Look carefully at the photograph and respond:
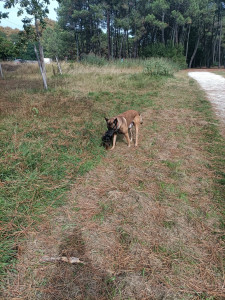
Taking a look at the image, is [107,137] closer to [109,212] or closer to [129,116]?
[129,116]

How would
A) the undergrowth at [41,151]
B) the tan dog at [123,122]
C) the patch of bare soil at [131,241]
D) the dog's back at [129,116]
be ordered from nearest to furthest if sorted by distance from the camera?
the patch of bare soil at [131,241], the undergrowth at [41,151], the tan dog at [123,122], the dog's back at [129,116]

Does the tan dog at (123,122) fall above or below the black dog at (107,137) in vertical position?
above

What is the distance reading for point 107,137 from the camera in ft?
12.1

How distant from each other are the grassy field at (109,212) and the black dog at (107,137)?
0.19 meters

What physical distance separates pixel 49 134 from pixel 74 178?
1.73 m

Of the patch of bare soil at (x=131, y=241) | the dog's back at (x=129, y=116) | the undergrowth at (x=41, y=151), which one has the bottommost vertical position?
the patch of bare soil at (x=131, y=241)

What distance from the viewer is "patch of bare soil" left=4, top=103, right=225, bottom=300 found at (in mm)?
1500

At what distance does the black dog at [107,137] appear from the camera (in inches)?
143

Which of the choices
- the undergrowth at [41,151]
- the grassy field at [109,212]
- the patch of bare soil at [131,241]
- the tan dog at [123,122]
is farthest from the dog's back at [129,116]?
the patch of bare soil at [131,241]

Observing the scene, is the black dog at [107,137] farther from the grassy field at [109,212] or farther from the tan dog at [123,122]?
the grassy field at [109,212]

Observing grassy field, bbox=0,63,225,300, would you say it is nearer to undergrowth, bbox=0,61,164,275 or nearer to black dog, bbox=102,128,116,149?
undergrowth, bbox=0,61,164,275

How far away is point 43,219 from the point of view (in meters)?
2.13

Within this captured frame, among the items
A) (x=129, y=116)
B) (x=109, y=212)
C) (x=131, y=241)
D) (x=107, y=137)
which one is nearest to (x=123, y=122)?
(x=129, y=116)

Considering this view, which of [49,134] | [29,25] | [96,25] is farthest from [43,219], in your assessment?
[96,25]
